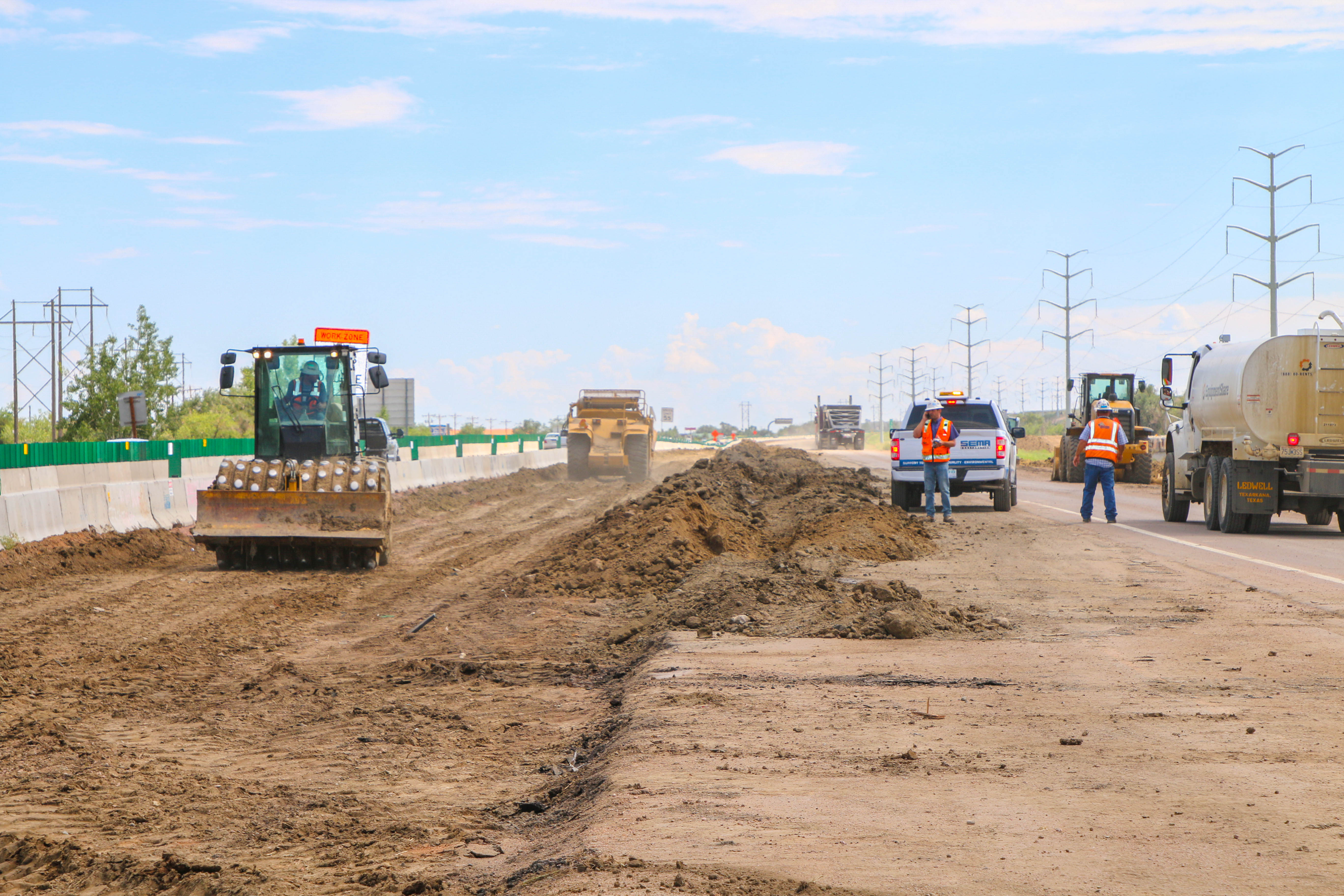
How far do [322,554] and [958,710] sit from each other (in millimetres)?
10707

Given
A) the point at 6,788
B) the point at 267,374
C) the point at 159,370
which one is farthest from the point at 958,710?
the point at 159,370

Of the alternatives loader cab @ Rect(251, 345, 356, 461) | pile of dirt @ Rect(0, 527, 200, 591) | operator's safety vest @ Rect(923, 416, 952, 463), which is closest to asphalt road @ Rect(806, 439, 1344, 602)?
operator's safety vest @ Rect(923, 416, 952, 463)

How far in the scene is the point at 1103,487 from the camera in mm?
→ 20828

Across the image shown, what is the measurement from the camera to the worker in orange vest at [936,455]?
2097 cm

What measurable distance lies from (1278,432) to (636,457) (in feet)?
74.2

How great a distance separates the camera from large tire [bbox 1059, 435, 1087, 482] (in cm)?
3919

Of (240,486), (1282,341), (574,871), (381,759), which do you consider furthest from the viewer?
(1282,341)

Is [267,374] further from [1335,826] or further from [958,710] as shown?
[1335,826]

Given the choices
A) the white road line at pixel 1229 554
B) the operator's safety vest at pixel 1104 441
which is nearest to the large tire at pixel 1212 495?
the white road line at pixel 1229 554

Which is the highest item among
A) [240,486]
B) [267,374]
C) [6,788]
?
[267,374]

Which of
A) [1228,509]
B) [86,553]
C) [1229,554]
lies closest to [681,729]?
[86,553]

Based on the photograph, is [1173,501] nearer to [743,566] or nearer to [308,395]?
[743,566]

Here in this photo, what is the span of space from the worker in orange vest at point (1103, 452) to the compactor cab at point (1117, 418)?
15243 mm

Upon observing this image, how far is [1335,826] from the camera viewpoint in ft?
15.8
